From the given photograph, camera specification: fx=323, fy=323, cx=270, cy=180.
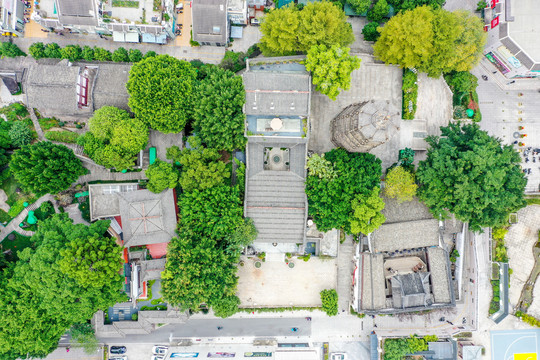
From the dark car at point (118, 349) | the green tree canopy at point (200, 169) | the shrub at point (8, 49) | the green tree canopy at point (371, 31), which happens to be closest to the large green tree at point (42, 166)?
the green tree canopy at point (200, 169)

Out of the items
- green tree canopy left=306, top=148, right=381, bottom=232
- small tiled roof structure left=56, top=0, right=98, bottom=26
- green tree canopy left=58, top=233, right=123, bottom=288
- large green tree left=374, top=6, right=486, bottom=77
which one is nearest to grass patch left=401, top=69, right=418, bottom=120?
large green tree left=374, top=6, right=486, bottom=77

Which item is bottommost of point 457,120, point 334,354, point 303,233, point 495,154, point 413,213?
point 334,354

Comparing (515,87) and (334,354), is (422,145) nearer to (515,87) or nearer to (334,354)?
(515,87)

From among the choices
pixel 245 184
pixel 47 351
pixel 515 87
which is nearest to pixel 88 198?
pixel 47 351

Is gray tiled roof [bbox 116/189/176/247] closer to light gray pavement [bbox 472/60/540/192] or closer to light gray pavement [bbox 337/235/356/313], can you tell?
light gray pavement [bbox 337/235/356/313]

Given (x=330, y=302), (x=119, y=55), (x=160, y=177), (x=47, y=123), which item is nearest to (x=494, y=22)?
(x=330, y=302)

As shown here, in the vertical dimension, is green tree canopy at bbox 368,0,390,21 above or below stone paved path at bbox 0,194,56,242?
above

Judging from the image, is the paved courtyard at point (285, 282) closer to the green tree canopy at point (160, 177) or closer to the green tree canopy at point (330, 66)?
the green tree canopy at point (160, 177)
